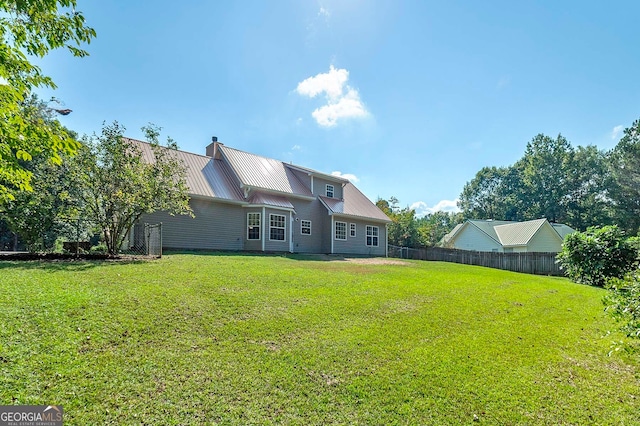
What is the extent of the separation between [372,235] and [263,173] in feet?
29.9

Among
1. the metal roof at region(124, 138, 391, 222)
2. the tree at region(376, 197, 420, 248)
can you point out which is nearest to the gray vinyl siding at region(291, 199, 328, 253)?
the metal roof at region(124, 138, 391, 222)

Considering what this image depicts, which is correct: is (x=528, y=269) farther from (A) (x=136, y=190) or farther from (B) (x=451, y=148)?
(A) (x=136, y=190)

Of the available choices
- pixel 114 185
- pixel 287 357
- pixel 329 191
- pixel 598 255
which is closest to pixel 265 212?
pixel 329 191

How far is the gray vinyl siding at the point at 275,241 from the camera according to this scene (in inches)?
672

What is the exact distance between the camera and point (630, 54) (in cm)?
1202

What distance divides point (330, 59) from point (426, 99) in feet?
14.1

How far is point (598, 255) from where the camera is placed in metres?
13.1

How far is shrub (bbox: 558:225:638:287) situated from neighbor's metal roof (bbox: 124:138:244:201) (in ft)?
50.7

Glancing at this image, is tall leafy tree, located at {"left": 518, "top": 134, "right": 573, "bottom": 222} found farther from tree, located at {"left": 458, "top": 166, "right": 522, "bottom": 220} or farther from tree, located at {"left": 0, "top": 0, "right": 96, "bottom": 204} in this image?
tree, located at {"left": 0, "top": 0, "right": 96, "bottom": 204}

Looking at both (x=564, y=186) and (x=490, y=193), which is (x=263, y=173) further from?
(x=490, y=193)

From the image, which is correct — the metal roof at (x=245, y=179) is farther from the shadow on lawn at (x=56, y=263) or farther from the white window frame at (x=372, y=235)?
the shadow on lawn at (x=56, y=263)

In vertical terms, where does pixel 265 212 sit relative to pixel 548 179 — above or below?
below

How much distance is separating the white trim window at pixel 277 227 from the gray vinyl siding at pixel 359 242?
3.67 m

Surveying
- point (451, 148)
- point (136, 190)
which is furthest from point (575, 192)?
point (136, 190)
